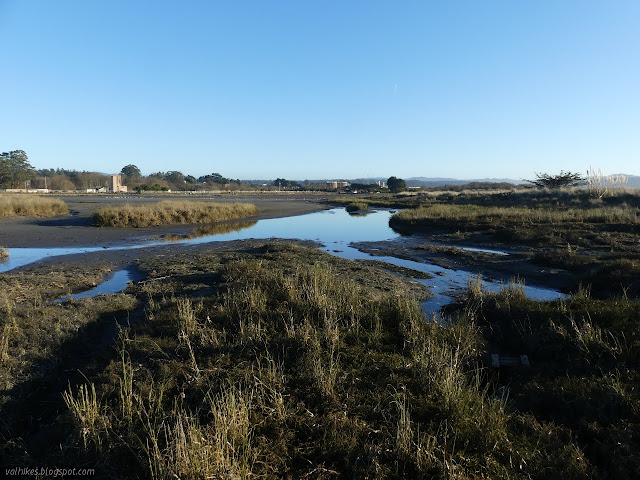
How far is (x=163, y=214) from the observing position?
3484cm

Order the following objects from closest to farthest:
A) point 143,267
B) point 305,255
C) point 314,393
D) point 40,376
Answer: point 314,393
point 40,376
point 143,267
point 305,255

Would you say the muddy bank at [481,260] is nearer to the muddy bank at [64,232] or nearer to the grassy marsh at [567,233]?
Answer: the grassy marsh at [567,233]

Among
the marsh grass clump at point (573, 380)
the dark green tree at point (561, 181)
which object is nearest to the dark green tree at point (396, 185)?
the dark green tree at point (561, 181)

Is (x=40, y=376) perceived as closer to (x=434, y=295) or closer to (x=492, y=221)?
(x=434, y=295)

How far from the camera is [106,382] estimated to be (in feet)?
18.6

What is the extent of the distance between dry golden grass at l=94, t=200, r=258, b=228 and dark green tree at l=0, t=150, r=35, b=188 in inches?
3526

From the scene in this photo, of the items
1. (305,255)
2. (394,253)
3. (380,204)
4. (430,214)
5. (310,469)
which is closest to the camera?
(310,469)

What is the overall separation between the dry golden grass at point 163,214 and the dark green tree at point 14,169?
89.5 m

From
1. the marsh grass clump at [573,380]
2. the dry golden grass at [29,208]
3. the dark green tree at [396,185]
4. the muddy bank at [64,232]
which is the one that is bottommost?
the marsh grass clump at [573,380]

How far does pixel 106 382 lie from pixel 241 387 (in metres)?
2.15

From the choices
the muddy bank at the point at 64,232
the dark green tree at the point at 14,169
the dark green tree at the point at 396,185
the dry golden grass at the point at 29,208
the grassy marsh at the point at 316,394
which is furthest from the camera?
the dark green tree at the point at 396,185

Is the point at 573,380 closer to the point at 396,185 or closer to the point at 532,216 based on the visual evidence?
the point at 532,216

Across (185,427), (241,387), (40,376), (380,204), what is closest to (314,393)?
(241,387)

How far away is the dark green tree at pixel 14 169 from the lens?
322 feet
